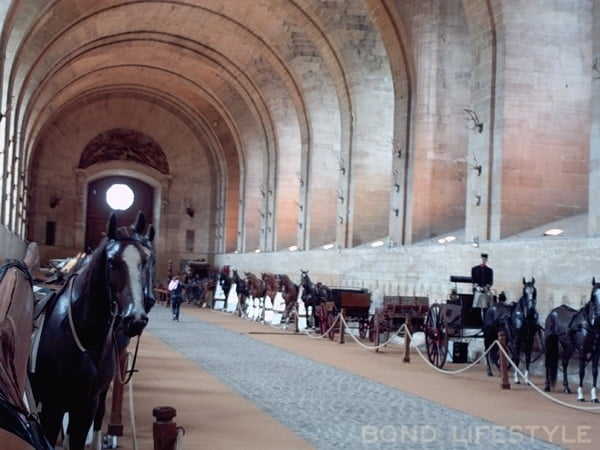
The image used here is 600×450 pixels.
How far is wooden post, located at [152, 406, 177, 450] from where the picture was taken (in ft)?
13.4

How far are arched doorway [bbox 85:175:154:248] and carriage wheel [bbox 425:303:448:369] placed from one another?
31536mm

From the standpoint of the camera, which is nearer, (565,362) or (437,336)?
(565,362)

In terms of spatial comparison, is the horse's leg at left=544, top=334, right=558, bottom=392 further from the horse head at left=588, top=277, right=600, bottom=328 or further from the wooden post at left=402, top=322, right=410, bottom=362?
the wooden post at left=402, top=322, right=410, bottom=362

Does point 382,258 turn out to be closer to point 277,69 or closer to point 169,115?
point 277,69

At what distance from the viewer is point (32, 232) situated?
1683 inches

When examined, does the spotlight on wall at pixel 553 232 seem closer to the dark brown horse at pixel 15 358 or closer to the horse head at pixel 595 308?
the horse head at pixel 595 308

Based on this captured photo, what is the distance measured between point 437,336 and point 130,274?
35.4 feet

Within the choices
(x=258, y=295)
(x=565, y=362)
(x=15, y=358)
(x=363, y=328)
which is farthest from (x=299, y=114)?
(x=15, y=358)

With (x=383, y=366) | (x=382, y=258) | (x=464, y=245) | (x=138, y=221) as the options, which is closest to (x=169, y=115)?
(x=382, y=258)

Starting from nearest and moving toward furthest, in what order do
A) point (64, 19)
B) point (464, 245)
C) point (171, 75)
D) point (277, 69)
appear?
point (464, 245)
point (64, 19)
point (277, 69)
point (171, 75)

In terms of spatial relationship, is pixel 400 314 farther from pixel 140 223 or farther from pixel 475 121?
pixel 140 223

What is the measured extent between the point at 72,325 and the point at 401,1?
17.9m

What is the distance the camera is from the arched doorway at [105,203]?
149ft

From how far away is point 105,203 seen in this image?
1820 inches
